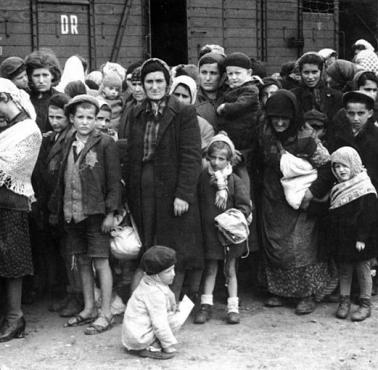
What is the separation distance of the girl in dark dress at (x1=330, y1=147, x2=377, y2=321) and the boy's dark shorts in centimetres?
173

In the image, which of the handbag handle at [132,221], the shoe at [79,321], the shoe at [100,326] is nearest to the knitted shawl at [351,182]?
the handbag handle at [132,221]

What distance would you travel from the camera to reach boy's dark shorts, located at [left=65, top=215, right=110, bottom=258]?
4.81 m

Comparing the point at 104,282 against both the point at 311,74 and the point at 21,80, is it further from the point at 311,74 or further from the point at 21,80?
the point at 311,74

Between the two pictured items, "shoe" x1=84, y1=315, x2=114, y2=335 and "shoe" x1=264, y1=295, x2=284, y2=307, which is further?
"shoe" x1=264, y1=295, x2=284, y2=307

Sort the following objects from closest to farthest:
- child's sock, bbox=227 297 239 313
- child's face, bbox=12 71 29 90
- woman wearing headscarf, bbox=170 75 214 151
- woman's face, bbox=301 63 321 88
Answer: child's sock, bbox=227 297 239 313
woman wearing headscarf, bbox=170 75 214 151
child's face, bbox=12 71 29 90
woman's face, bbox=301 63 321 88

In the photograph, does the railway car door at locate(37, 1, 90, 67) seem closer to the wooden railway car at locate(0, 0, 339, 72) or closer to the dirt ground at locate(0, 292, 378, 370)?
the wooden railway car at locate(0, 0, 339, 72)

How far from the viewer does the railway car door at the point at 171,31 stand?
39.2 ft

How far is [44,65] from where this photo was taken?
559 cm

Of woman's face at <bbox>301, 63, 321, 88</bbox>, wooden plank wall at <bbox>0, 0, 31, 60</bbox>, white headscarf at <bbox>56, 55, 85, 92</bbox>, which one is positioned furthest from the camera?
wooden plank wall at <bbox>0, 0, 31, 60</bbox>

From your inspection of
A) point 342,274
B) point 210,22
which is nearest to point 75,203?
point 342,274

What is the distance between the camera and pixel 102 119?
5.47 metres

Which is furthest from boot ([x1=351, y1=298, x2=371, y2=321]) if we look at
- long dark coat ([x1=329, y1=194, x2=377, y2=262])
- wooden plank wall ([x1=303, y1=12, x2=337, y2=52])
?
wooden plank wall ([x1=303, y1=12, x2=337, y2=52])

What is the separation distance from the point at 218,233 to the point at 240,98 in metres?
1.07

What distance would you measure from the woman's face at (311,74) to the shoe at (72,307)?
2.68 meters
